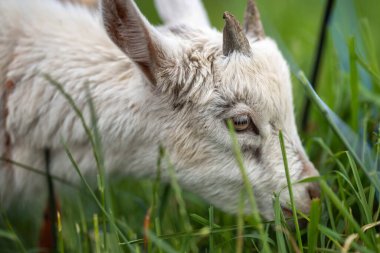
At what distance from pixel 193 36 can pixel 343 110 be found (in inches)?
53.1

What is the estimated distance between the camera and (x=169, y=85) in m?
2.99

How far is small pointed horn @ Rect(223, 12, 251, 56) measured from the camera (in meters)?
2.79

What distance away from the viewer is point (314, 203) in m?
2.50

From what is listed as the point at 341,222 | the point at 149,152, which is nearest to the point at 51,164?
the point at 149,152

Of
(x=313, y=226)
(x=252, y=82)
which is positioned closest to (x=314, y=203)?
(x=313, y=226)

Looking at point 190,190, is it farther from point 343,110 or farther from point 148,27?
point 343,110

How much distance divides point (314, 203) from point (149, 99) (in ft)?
3.17

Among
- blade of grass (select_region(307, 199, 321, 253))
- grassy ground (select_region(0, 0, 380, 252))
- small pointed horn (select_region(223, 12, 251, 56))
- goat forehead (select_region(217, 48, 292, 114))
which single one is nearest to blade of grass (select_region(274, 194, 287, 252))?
grassy ground (select_region(0, 0, 380, 252))

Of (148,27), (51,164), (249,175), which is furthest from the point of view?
(51,164)

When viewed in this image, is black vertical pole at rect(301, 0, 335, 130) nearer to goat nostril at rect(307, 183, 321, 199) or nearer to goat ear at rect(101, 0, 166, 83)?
goat nostril at rect(307, 183, 321, 199)

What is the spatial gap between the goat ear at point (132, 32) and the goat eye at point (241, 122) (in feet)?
1.43

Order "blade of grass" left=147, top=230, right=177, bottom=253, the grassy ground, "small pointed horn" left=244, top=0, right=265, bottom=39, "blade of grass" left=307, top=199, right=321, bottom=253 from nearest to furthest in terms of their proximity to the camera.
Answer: "blade of grass" left=147, top=230, right=177, bottom=253
"blade of grass" left=307, top=199, right=321, bottom=253
the grassy ground
"small pointed horn" left=244, top=0, right=265, bottom=39

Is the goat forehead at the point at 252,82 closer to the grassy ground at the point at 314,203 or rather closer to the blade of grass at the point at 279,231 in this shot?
the grassy ground at the point at 314,203

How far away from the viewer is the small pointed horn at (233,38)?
2.79 meters
